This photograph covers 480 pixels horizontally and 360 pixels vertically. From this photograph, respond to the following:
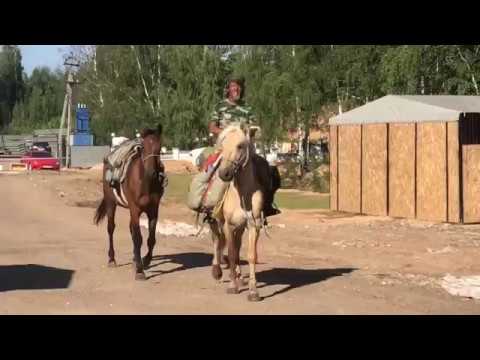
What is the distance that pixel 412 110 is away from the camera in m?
22.0

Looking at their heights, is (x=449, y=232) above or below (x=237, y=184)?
below

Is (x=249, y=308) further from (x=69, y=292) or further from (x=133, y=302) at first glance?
(x=69, y=292)

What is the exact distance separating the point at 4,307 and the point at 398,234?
36.5 feet

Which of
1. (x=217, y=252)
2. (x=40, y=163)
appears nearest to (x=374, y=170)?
(x=217, y=252)

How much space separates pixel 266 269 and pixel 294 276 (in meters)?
0.87

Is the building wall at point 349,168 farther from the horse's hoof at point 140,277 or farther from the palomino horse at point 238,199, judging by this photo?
the palomino horse at point 238,199

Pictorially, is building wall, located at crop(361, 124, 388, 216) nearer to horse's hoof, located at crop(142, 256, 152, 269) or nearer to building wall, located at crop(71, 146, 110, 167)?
horse's hoof, located at crop(142, 256, 152, 269)

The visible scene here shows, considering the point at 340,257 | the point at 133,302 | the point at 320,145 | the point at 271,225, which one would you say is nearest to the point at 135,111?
the point at 320,145

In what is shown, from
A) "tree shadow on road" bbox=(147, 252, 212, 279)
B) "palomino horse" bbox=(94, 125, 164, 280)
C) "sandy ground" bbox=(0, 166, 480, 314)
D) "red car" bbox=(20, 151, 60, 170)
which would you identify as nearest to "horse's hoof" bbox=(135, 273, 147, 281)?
"palomino horse" bbox=(94, 125, 164, 280)

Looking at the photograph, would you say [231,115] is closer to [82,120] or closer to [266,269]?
[266,269]

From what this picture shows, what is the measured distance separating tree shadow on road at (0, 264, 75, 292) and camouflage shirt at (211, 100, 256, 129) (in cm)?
326

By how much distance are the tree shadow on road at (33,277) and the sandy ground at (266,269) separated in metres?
0.02

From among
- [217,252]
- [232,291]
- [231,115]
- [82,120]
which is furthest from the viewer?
[82,120]
